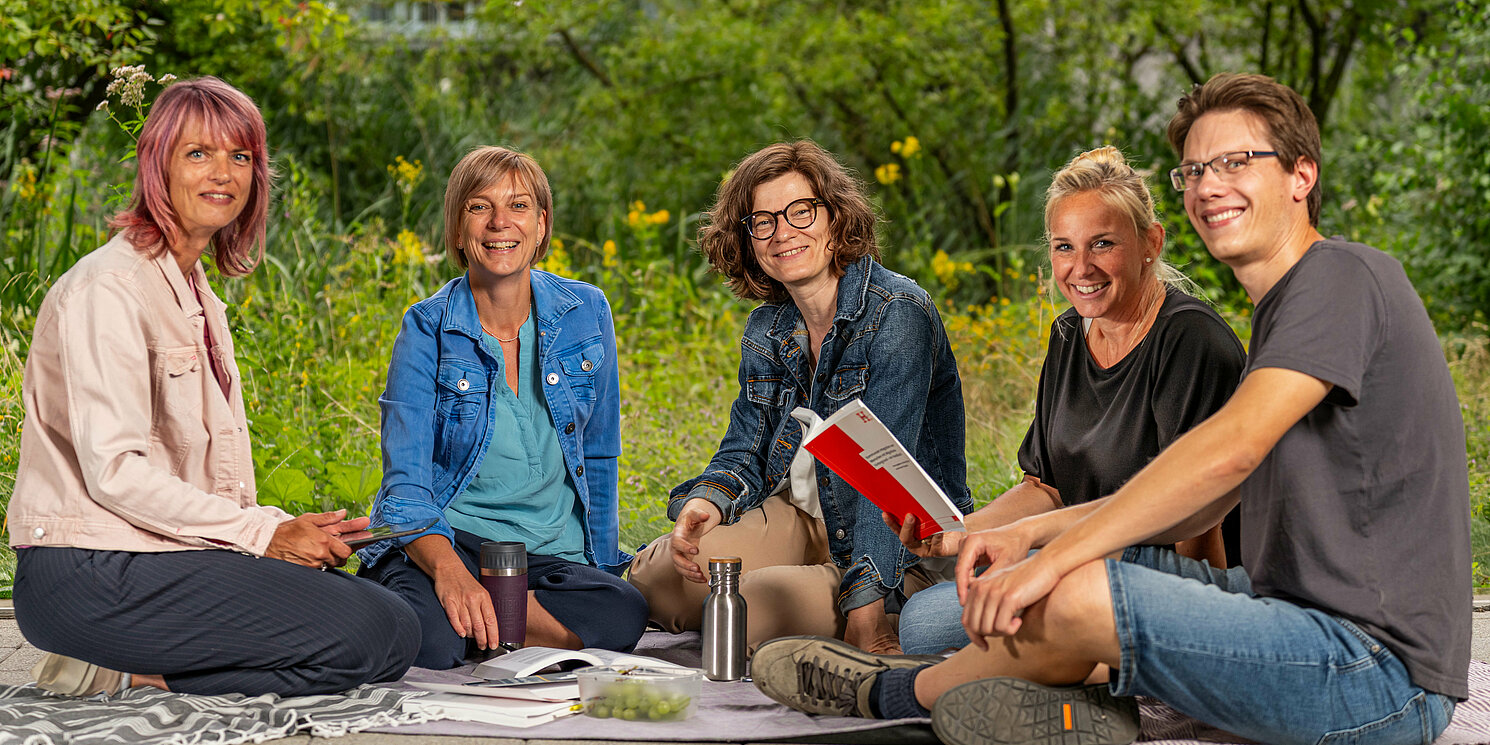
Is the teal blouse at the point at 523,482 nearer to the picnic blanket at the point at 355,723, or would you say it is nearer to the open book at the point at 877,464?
the picnic blanket at the point at 355,723

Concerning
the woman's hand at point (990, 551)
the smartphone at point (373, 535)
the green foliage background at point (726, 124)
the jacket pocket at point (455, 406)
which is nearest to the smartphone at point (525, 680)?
the smartphone at point (373, 535)

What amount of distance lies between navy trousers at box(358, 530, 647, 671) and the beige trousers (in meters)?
0.15

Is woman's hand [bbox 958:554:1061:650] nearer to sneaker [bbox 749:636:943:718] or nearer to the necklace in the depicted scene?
sneaker [bbox 749:636:943:718]

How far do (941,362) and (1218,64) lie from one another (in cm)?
763

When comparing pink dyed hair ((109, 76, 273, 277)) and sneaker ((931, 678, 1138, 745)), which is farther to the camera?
pink dyed hair ((109, 76, 273, 277))

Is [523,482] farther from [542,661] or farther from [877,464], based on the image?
[877,464]

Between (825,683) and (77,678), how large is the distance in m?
1.52

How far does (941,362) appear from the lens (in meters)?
3.24

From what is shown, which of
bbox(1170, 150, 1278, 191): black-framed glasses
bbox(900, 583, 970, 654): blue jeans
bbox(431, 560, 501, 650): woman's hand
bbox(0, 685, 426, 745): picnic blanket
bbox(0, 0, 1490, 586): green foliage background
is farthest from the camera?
bbox(0, 0, 1490, 586): green foliage background

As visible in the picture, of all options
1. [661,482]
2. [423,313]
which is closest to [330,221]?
[661,482]

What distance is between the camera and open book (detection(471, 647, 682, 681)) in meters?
2.92

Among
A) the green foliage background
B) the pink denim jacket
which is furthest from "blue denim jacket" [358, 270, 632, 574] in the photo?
the green foliage background

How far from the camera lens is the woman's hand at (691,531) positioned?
3156 millimetres

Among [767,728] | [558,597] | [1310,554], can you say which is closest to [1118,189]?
[1310,554]
